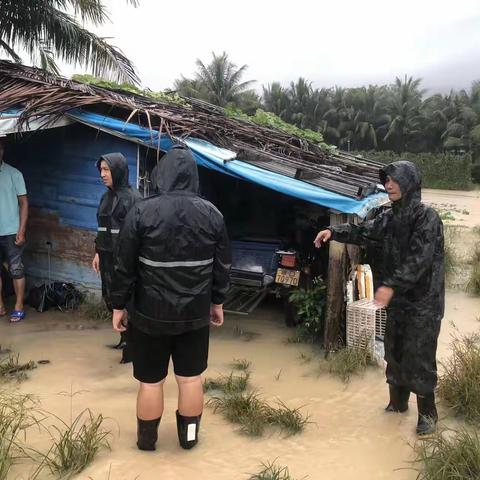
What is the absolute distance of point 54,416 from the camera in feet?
12.5

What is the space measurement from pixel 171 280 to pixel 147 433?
103 centimetres

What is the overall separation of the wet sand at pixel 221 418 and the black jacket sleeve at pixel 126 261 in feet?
3.46

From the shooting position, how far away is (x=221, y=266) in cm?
322

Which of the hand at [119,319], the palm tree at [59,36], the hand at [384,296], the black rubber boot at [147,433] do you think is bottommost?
the black rubber boot at [147,433]

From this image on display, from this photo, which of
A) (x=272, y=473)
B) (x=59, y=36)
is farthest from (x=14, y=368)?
(x=59, y=36)

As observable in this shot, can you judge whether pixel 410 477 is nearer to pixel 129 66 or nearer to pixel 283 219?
pixel 283 219

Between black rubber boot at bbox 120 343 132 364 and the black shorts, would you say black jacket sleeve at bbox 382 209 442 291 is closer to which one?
the black shorts

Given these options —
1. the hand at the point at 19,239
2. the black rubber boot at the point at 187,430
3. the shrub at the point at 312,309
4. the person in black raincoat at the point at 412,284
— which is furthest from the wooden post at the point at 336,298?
the hand at the point at 19,239

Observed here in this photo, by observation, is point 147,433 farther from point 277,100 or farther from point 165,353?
point 277,100

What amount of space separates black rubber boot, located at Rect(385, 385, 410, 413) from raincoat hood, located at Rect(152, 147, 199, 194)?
2.20 metres

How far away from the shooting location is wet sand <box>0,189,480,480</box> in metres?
3.25

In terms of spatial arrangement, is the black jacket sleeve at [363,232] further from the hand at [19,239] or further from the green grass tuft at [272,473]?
the hand at [19,239]

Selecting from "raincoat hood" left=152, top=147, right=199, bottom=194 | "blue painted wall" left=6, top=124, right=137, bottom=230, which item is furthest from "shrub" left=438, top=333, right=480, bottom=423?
"blue painted wall" left=6, top=124, right=137, bottom=230

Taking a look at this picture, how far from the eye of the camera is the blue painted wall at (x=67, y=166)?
631cm
